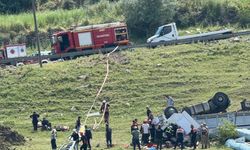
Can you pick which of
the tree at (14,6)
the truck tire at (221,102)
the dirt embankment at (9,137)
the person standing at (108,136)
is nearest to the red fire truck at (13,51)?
the tree at (14,6)

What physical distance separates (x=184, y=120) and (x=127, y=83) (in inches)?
636

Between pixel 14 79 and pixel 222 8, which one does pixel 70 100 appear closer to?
pixel 14 79

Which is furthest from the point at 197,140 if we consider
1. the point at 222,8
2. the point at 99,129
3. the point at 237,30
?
the point at 222,8

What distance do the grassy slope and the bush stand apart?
7.09 meters

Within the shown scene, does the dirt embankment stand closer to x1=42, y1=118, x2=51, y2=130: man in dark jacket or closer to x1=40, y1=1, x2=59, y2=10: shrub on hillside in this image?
x1=42, y1=118, x2=51, y2=130: man in dark jacket

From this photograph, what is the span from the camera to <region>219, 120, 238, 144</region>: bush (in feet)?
167

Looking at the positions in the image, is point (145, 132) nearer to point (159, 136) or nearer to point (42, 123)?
point (159, 136)

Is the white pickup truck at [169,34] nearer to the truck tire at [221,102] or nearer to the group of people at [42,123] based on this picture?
the group of people at [42,123]

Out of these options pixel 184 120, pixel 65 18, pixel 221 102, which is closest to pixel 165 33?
pixel 65 18

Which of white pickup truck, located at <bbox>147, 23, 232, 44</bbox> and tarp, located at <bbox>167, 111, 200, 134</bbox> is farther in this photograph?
white pickup truck, located at <bbox>147, 23, 232, 44</bbox>

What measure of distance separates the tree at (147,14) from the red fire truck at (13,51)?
10054mm

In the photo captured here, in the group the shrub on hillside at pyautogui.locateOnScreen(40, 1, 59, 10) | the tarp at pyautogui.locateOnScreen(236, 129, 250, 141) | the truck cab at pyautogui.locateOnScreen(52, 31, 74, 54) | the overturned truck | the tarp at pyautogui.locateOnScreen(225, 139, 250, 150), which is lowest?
the tarp at pyautogui.locateOnScreen(225, 139, 250, 150)

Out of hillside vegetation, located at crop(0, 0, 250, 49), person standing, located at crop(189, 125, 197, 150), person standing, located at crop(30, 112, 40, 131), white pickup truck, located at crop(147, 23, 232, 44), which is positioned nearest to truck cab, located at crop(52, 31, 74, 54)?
white pickup truck, located at crop(147, 23, 232, 44)

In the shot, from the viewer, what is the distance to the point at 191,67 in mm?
70875
